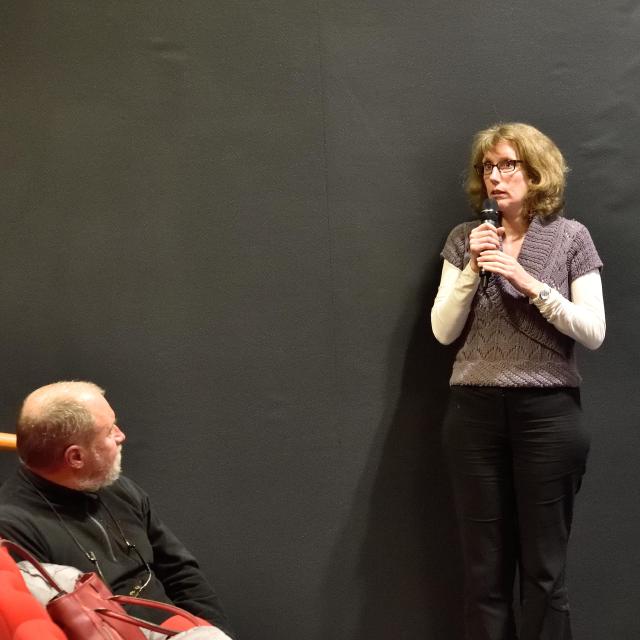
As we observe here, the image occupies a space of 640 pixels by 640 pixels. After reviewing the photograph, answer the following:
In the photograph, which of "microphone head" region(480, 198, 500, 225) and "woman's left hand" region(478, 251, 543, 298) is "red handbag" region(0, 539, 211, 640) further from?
"microphone head" region(480, 198, 500, 225)

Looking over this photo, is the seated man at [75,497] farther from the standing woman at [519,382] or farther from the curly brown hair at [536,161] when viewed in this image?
the curly brown hair at [536,161]

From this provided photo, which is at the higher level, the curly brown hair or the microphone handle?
the curly brown hair

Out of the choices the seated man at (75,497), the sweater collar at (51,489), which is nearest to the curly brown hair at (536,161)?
the seated man at (75,497)

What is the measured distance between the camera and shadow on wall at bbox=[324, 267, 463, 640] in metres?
3.03

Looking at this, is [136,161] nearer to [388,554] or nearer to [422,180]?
[422,180]

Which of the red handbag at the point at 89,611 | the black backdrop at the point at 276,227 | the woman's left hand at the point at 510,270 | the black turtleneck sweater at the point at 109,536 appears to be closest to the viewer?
the red handbag at the point at 89,611

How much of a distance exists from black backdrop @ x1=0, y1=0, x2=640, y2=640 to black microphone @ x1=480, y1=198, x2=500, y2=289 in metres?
0.30

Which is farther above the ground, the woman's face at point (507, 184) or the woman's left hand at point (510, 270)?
the woman's face at point (507, 184)

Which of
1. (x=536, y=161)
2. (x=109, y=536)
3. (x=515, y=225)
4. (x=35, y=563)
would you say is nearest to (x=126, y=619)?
(x=35, y=563)

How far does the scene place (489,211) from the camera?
2656 mm

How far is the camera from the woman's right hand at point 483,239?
258 centimetres

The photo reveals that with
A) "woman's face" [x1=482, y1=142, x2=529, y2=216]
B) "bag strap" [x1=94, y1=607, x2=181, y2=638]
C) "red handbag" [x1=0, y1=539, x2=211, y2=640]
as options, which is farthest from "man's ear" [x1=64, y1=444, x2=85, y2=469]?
"woman's face" [x1=482, y1=142, x2=529, y2=216]

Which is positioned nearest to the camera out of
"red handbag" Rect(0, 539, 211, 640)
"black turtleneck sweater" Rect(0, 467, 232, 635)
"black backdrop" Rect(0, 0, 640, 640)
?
"red handbag" Rect(0, 539, 211, 640)

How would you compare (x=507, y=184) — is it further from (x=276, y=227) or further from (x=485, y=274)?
A: (x=276, y=227)
